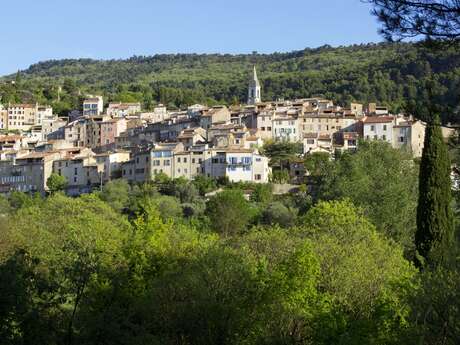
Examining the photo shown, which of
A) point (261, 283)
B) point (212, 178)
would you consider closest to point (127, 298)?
point (261, 283)

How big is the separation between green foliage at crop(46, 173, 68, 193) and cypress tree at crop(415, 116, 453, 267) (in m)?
60.5

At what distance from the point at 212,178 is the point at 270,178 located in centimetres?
583

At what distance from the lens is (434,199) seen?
33312 millimetres

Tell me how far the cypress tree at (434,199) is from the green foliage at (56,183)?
198 feet

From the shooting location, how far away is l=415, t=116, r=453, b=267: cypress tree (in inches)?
1283

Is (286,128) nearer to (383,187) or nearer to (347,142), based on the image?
(347,142)

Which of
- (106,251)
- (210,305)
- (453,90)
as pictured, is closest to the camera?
(453,90)

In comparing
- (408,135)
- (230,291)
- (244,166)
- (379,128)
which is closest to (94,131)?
(244,166)

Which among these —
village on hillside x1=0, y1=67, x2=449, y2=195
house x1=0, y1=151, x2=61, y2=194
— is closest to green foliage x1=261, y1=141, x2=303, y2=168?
village on hillside x1=0, y1=67, x2=449, y2=195

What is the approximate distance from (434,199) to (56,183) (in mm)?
61667

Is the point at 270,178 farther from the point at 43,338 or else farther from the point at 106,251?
the point at 43,338

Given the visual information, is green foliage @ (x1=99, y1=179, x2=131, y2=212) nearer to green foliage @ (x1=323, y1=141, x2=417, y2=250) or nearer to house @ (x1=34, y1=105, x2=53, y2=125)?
green foliage @ (x1=323, y1=141, x2=417, y2=250)

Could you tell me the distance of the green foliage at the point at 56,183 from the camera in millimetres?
89250

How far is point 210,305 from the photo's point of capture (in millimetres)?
23953
